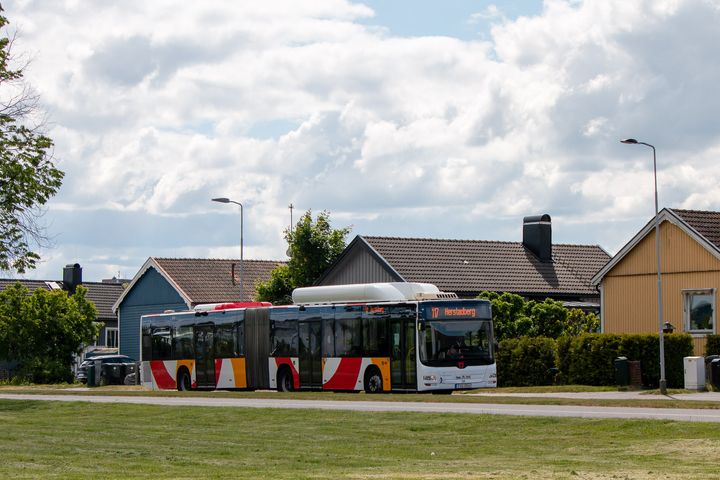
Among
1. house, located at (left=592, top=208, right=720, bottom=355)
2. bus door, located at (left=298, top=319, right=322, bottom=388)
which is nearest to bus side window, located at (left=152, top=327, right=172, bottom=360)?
bus door, located at (left=298, top=319, right=322, bottom=388)

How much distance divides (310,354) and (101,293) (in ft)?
184

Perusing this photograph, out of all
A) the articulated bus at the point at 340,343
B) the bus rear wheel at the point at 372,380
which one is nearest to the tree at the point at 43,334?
the articulated bus at the point at 340,343

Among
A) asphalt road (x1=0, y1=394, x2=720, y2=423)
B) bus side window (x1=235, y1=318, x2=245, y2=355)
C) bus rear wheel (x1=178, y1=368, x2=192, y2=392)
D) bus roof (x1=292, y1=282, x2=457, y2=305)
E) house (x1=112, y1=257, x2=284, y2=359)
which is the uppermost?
house (x1=112, y1=257, x2=284, y2=359)

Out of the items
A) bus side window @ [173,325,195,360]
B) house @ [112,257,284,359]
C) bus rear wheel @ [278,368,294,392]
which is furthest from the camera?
house @ [112,257,284,359]

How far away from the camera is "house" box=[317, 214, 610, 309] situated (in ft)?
198

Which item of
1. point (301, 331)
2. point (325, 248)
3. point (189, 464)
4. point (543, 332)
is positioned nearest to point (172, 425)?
point (189, 464)

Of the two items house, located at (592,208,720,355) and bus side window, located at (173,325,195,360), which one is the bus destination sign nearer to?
house, located at (592,208,720,355)

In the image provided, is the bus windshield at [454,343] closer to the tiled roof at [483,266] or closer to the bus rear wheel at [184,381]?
the bus rear wheel at [184,381]

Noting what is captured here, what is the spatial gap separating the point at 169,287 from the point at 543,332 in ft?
96.5

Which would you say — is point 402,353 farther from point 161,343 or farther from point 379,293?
point 161,343

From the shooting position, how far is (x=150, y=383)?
5038 centimetres

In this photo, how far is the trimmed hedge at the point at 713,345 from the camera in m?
41.3

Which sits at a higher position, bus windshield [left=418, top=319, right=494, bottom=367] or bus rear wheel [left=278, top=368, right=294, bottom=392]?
bus windshield [left=418, top=319, right=494, bottom=367]

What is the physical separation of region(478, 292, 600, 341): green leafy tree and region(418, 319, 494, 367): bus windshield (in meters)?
11.0
